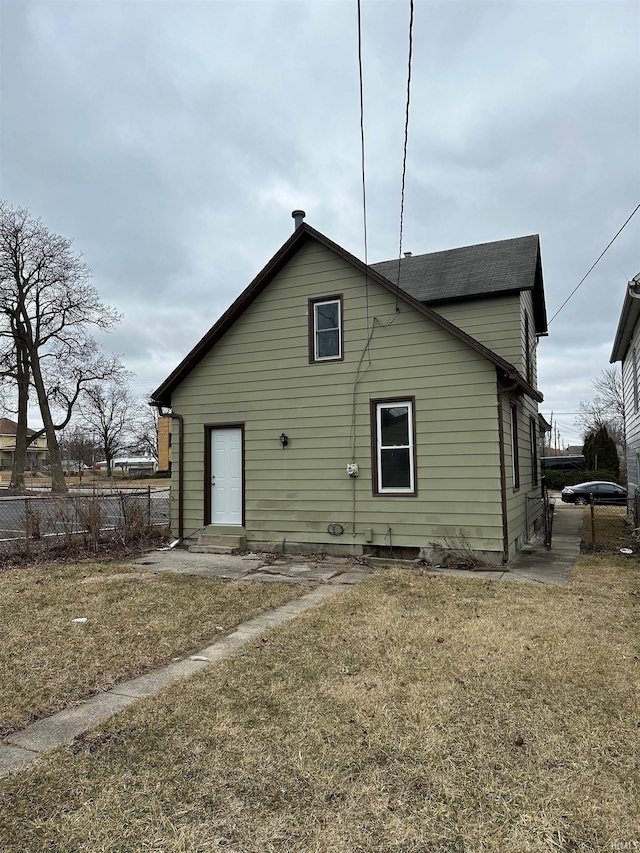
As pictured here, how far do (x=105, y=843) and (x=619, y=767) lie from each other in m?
2.56

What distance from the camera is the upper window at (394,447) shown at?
933 cm

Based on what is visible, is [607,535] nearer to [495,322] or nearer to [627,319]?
[627,319]

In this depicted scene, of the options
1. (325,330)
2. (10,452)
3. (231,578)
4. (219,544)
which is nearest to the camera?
(231,578)

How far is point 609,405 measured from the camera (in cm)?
4912

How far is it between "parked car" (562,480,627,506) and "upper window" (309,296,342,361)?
1759cm

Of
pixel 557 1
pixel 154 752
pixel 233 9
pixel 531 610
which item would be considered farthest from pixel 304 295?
pixel 154 752

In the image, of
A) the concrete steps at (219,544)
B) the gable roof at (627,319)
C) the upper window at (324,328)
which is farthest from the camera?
the gable roof at (627,319)

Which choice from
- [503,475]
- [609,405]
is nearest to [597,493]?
[503,475]

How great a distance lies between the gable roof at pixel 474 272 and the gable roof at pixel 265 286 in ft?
6.23

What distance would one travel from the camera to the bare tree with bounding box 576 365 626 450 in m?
46.1

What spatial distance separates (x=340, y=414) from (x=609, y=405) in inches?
1844

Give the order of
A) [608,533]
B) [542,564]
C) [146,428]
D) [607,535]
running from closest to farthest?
1. [542,564]
2. [607,535]
3. [608,533]
4. [146,428]

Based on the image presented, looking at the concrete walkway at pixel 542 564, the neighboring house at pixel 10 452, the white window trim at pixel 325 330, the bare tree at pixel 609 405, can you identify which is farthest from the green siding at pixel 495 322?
the neighboring house at pixel 10 452

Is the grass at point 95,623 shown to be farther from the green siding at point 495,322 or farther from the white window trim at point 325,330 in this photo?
the green siding at point 495,322
